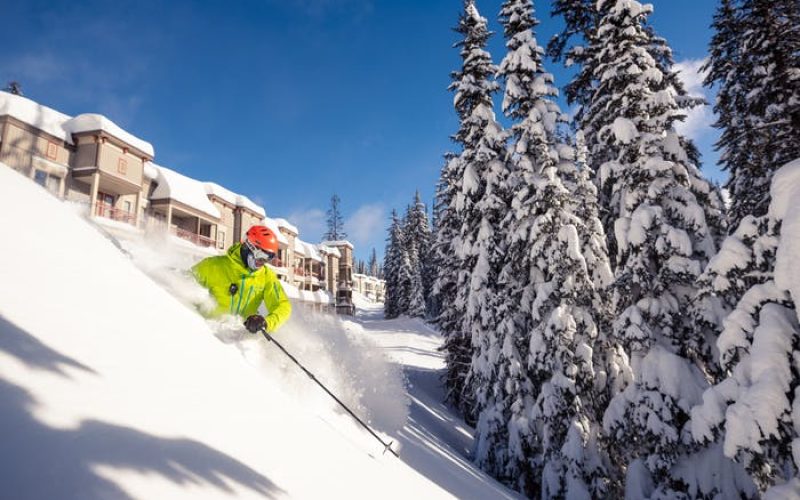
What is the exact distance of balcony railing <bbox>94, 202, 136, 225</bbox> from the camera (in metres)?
21.8

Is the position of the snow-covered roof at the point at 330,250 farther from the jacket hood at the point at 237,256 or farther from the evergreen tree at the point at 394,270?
the jacket hood at the point at 237,256

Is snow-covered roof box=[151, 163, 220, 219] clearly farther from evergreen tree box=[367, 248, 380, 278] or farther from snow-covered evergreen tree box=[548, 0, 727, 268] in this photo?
evergreen tree box=[367, 248, 380, 278]

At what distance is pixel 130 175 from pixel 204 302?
75.3 ft

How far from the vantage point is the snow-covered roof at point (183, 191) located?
27188 mm

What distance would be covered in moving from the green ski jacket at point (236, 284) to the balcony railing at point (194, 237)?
22919 millimetres

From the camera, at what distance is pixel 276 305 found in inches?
260

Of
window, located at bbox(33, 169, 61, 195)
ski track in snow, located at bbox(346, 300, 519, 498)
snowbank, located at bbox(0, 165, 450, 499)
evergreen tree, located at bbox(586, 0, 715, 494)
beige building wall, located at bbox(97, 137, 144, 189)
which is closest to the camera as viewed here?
snowbank, located at bbox(0, 165, 450, 499)

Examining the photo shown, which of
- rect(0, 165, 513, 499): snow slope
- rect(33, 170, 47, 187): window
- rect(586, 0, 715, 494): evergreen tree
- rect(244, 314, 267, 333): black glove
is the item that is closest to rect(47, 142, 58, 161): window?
rect(33, 170, 47, 187): window

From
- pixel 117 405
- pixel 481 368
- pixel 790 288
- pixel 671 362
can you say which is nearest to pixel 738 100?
pixel 671 362

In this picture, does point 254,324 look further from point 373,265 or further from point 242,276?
point 373,265

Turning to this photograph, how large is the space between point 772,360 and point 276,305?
21.1 ft

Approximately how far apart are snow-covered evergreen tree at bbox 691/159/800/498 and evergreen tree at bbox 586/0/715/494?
489 cm

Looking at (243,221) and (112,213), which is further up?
(243,221)

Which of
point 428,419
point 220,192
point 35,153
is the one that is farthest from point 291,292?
point 428,419
